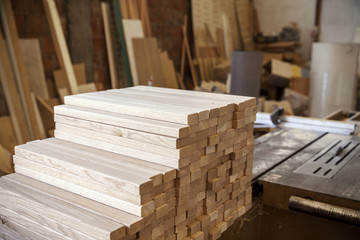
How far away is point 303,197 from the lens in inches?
75.6

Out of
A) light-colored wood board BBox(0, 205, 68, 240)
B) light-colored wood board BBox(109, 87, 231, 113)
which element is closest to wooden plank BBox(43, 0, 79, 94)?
light-colored wood board BBox(109, 87, 231, 113)

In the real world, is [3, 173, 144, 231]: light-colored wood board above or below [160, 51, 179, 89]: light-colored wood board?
above

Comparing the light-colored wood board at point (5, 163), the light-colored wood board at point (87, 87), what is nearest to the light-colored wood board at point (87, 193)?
the light-colored wood board at point (5, 163)

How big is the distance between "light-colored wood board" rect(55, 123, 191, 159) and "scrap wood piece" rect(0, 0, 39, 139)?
7.41 feet

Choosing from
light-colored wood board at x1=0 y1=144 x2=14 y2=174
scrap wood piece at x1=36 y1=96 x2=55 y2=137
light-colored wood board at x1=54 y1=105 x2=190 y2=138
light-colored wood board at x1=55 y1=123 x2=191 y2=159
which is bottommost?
light-colored wood board at x1=0 y1=144 x2=14 y2=174

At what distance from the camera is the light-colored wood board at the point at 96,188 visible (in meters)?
1.19

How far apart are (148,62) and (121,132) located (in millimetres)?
3790

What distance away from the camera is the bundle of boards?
1.21 meters

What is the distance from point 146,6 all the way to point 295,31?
13.7 ft

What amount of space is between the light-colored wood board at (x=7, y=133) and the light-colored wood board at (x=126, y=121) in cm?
225

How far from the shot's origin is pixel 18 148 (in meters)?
1.51

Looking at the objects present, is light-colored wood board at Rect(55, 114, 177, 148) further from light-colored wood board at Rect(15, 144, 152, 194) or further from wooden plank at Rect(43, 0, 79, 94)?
wooden plank at Rect(43, 0, 79, 94)

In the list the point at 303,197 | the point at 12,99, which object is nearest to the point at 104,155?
the point at 303,197

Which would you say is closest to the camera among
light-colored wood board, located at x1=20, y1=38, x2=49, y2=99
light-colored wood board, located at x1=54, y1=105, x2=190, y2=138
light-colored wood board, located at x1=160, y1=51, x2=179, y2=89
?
light-colored wood board, located at x1=54, y1=105, x2=190, y2=138
